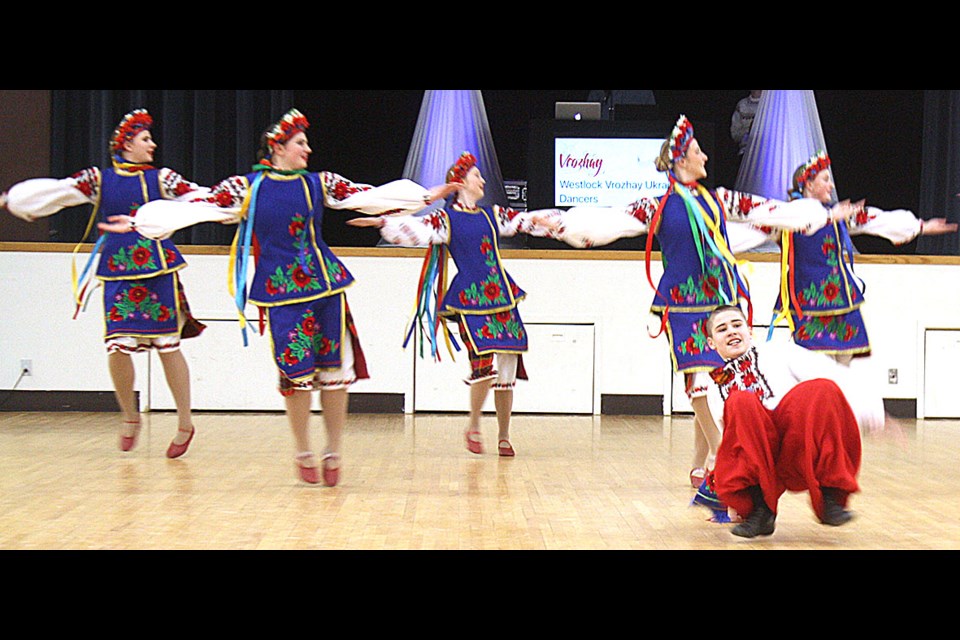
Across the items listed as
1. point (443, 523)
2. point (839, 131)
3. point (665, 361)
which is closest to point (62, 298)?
point (665, 361)

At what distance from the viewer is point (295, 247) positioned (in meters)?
3.96

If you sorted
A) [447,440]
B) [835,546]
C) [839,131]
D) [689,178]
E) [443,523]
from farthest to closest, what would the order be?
[839,131] < [447,440] < [689,178] < [443,523] < [835,546]

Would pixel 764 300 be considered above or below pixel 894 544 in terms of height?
above

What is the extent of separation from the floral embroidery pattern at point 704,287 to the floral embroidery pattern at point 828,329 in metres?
0.83

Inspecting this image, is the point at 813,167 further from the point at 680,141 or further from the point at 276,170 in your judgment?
→ the point at 276,170

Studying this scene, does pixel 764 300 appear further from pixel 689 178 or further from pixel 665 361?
pixel 689 178

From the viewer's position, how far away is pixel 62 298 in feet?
21.2

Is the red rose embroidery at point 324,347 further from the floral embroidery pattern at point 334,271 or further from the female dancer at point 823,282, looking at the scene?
the female dancer at point 823,282

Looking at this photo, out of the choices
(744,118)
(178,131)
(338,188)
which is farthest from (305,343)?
(744,118)

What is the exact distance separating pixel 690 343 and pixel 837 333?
3.10ft

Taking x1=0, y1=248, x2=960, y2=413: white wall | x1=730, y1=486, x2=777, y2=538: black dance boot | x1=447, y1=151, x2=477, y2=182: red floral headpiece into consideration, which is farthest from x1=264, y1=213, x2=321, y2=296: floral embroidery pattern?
x1=0, y1=248, x2=960, y2=413: white wall

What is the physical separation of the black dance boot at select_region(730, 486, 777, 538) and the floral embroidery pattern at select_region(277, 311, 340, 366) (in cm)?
148

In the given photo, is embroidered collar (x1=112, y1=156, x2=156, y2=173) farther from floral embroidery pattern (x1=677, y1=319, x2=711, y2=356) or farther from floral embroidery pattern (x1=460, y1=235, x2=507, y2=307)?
floral embroidery pattern (x1=677, y1=319, x2=711, y2=356)
